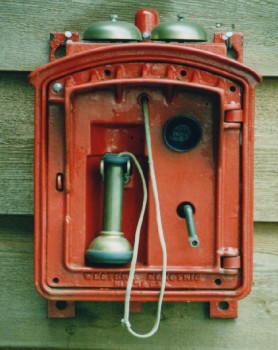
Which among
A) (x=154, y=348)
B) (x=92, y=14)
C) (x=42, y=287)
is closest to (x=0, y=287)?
(x=42, y=287)

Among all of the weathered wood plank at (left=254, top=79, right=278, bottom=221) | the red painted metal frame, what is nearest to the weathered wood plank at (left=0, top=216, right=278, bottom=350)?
the weathered wood plank at (left=254, top=79, right=278, bottom=221)

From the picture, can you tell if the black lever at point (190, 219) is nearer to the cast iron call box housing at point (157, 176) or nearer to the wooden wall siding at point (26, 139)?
the cast iron call box housing at point (157, 176)

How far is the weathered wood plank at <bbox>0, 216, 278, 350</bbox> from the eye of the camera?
1265 millimetres

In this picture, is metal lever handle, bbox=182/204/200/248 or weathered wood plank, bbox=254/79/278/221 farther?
weathered wood plank, bbox=254/79/278/221

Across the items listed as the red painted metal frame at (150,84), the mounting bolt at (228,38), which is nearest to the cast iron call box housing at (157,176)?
the red painted metal frame at (150,84)

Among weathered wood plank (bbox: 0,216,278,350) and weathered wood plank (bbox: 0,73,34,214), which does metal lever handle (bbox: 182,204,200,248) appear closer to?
weathered wood plank (bbox: 0,216,278,350)

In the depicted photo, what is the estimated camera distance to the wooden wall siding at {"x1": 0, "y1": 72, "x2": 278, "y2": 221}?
4.14ft

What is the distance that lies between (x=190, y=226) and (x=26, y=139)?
0.37m

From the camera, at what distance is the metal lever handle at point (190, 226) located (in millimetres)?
1073

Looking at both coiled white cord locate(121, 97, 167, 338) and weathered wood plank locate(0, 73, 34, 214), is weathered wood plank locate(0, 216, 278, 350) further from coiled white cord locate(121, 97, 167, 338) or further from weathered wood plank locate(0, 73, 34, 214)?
coiled white cord locate(121, 97, 167, 338)

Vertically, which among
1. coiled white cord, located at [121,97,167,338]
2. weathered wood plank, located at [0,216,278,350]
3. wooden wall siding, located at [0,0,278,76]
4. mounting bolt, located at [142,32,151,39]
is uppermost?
wooden wall siding, located at [0,0,278,76]

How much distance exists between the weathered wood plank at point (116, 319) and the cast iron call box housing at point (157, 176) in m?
0.16

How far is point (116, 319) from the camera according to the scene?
1.27 m

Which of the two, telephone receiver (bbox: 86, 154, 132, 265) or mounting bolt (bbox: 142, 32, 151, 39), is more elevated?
mounting bolt (bbox: 142, 32, 151, 39)
